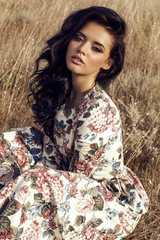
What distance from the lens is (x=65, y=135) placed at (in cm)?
174

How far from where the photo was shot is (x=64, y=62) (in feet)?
6.26

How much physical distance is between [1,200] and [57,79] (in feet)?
2.83

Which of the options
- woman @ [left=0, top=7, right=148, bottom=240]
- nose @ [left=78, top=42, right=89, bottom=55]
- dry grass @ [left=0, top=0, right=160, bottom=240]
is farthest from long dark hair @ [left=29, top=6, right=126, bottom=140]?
dry grass @ [left=0, top=0, right=160, bottom=240]

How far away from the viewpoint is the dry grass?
224 cm

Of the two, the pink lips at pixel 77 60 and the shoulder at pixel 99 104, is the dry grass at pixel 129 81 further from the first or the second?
the pink lips at pixel 77 60

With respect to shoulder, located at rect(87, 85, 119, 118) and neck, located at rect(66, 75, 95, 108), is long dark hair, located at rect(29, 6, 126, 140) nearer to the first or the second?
neck, located at rect(66, 75, 95, 108)

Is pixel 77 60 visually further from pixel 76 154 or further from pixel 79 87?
pixel 76 154

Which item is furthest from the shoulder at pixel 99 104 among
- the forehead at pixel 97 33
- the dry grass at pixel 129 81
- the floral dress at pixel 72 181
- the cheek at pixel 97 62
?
the dry grass at pixel 129 81

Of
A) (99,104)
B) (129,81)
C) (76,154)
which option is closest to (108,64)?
(99,104)

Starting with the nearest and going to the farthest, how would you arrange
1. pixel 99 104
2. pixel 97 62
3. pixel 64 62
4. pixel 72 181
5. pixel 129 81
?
pixel 72 181, pixel 99 104, pixel 97 62, pixel 64 62, pixel 129 81

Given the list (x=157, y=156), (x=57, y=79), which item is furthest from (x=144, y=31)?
(x=57, y=79)

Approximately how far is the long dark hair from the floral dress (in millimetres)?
137

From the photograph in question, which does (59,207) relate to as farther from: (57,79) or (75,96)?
(57,79)

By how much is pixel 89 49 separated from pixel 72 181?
72cm
